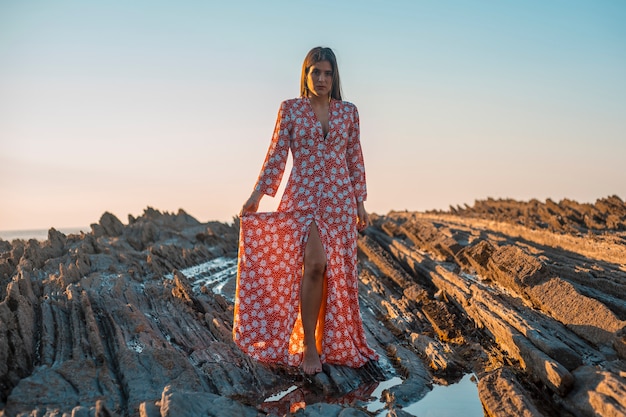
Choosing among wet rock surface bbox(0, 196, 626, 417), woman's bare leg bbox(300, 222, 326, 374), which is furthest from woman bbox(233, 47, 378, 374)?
wet rock surface bbox(0, 196, 626, 417)

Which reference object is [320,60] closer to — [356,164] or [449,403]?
[356,164]

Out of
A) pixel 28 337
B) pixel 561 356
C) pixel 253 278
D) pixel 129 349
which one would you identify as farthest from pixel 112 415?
pixel 561 356

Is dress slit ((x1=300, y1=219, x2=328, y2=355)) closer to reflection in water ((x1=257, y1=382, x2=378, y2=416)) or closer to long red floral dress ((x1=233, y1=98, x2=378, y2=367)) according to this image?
long red floral dress ((x1=233, y1=98, x2=378, y2=367))

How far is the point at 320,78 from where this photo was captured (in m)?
5.34

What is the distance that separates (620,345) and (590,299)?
0.77 metres

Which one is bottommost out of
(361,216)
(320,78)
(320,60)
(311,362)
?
(311,362)

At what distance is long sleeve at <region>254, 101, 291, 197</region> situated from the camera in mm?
5445

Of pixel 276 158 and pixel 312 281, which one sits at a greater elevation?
pixel 276 158

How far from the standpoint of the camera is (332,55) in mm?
5383

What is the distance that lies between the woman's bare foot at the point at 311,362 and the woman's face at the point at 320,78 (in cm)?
243

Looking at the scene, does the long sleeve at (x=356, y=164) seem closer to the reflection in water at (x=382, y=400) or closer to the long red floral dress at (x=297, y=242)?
the long red floral dress at (x=297, y=242)

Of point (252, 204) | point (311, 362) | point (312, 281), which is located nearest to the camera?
point (311, 362)

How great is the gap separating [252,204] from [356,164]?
1154 millimetres

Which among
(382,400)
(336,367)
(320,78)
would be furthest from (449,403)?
(320,78)
